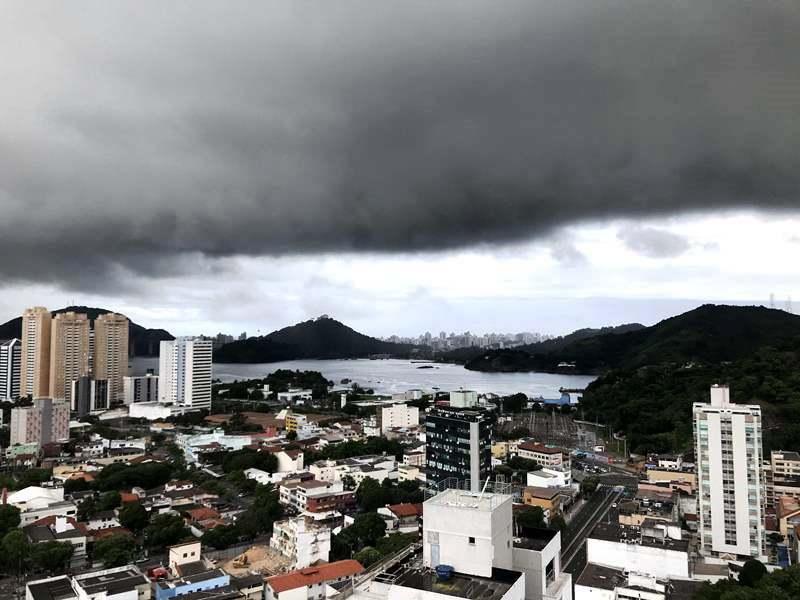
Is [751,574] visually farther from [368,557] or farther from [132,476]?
[132,476]

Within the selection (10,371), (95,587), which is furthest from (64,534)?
(10,371)

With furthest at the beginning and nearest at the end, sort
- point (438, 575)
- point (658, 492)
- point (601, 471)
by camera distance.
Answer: point (601, 471) → point (658, 492) → point (438, 575)

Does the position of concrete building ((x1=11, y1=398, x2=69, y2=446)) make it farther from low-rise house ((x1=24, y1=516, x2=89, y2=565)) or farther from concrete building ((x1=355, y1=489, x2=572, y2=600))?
concrete building ((x1=355, y1=489, x2=572, y2=600))

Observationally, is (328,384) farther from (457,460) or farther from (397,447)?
(457,460)

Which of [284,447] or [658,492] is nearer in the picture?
[658,492]

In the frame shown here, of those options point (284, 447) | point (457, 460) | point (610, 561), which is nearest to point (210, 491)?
point (284, 447)

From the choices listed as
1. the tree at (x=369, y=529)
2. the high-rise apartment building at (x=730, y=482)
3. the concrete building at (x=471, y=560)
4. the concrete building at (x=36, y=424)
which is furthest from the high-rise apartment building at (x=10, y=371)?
the concrete building at (x=471, y=560)

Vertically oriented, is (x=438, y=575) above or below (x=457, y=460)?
above
